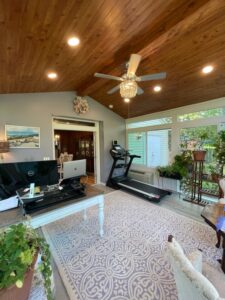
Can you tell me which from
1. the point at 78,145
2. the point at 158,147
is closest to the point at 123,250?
the point at 158,147

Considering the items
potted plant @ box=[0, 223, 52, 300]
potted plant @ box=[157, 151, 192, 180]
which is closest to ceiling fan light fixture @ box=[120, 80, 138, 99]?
potted plant @ box=[0, 223, 52, 300]

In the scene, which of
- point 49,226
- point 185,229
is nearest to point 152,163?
point 185,229

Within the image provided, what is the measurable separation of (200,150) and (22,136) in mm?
4628

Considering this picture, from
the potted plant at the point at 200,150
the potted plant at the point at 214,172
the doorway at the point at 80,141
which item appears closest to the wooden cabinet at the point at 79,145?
the doorway at the point at 80,141

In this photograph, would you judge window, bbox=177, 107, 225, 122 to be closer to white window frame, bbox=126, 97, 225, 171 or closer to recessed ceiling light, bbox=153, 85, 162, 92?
white window frame, bbox=126, 97, 225, 171

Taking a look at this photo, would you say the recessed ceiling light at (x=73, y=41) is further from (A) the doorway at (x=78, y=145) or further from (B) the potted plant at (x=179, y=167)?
(A) the doorway at (x=78, y=145)

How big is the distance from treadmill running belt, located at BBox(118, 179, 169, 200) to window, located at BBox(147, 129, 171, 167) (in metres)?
1.12

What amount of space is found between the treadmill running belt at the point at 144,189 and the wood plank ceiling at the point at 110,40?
112 inches

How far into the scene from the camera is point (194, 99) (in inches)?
170

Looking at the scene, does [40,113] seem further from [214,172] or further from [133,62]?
[214,172]

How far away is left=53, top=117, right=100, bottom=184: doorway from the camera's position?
5208 mm

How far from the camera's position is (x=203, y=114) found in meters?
4.39

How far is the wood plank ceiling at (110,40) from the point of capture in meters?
1.71

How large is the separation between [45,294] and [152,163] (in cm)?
531
